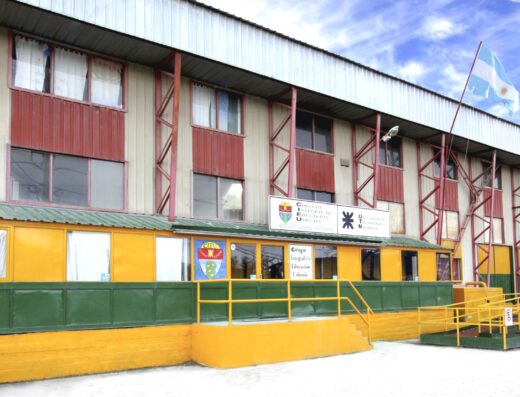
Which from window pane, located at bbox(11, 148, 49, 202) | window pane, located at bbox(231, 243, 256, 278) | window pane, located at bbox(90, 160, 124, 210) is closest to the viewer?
window pane, located at bbox(11, 148, 49, 202)

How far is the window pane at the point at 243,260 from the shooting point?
604 inches

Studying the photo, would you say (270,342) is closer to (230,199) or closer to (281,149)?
(230,199)

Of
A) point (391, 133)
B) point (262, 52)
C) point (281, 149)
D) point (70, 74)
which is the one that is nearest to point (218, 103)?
point (262, 52)

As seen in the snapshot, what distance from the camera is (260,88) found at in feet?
60.4

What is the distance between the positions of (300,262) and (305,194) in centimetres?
358

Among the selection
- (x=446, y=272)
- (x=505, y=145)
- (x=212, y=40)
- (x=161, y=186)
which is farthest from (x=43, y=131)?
(x=505, y=145)

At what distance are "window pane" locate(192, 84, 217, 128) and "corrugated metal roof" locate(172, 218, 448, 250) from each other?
9.68 feet

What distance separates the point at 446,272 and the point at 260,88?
10.0 meters

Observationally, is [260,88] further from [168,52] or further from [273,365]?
[273,365]

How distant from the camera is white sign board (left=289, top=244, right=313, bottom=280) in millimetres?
16750

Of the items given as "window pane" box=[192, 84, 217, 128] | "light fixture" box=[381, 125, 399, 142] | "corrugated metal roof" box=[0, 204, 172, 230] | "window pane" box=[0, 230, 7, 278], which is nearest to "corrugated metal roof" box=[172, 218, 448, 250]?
"corrugated metal roof" box=[0, 204, 172, 230]

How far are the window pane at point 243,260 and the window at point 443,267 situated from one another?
9011 millimetres

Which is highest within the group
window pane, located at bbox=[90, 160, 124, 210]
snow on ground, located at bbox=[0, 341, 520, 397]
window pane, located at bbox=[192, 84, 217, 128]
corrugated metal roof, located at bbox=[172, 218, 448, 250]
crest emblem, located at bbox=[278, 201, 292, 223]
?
window pane, located at bbox=[192, 84, 217, 128]

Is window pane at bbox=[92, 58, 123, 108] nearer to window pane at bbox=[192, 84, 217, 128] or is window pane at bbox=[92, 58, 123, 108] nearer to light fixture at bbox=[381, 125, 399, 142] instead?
window pane at bbox=[192, 84, 217, 128]
